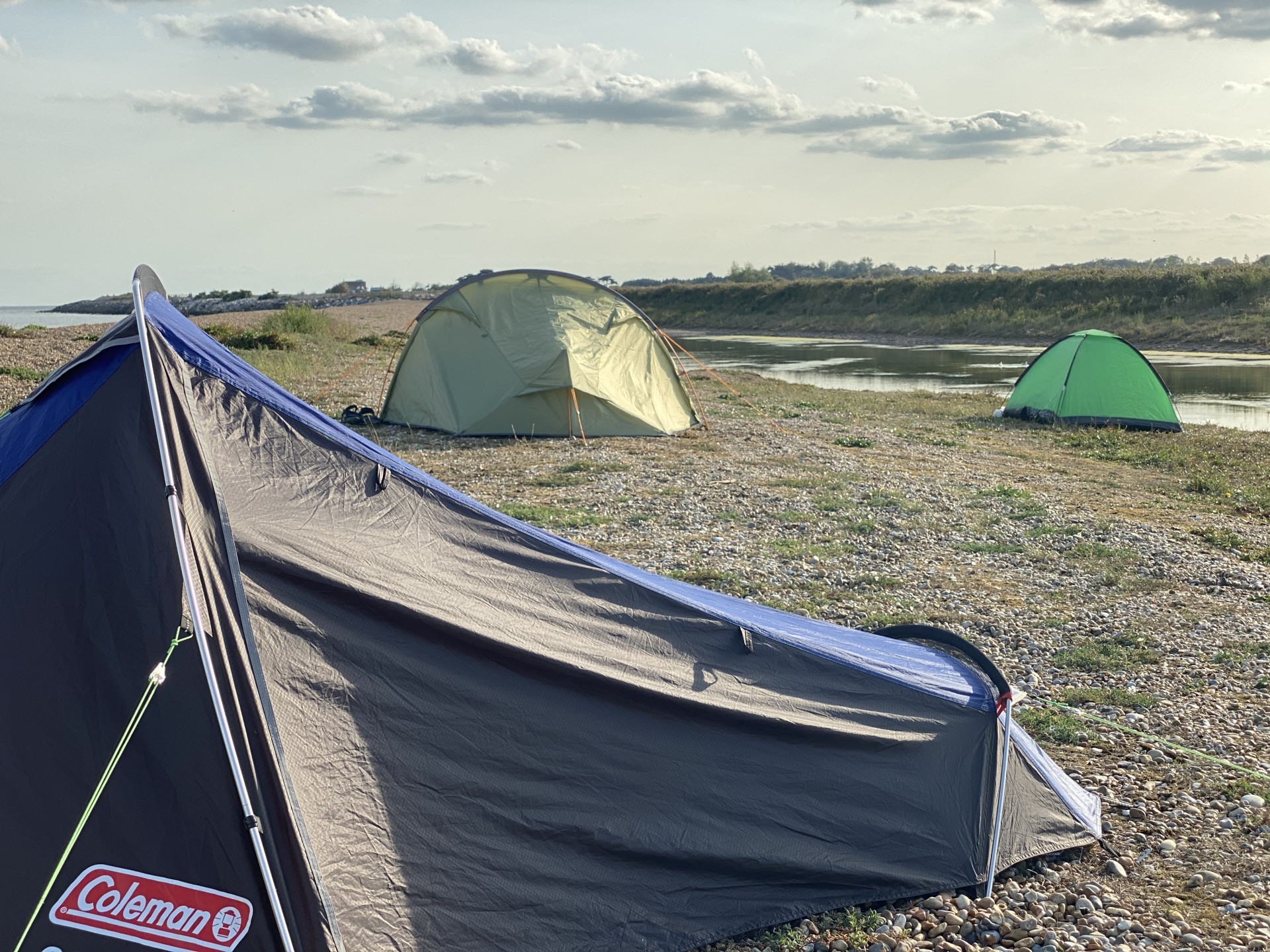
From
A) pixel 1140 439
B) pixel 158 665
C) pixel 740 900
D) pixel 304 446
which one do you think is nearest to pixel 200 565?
pixel 158 665

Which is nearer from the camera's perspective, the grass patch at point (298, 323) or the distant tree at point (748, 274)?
the grass patch at point (298, 323)

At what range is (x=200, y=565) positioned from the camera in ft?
9.48

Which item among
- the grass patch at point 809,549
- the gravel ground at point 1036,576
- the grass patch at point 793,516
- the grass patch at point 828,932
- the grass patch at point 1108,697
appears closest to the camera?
the grass patch at point 828,932

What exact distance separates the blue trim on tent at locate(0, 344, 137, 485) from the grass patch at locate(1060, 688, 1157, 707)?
4982 mm

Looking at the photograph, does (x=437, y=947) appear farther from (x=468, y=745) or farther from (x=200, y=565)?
(x=200, y=565)

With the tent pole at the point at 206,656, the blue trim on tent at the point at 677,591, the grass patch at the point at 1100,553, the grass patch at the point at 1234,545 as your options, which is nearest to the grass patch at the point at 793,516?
the grass patch at the point at 1100,553

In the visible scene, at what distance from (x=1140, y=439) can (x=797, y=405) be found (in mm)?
6526

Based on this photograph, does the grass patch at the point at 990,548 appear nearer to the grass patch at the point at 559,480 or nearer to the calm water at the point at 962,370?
the grass patch at the point at 559,480

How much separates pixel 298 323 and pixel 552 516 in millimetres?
23125

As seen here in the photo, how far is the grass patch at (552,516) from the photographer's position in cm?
918

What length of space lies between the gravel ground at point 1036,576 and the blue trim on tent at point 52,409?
275 cm

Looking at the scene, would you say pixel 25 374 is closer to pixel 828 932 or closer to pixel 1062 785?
pixel 828 932

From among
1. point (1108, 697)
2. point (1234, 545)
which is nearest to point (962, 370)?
point (1234, 545)

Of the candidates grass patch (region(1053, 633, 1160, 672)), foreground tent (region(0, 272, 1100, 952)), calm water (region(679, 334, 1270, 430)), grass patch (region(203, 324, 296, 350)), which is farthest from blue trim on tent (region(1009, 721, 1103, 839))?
grass patch (region(203, 324, 296, 350))
